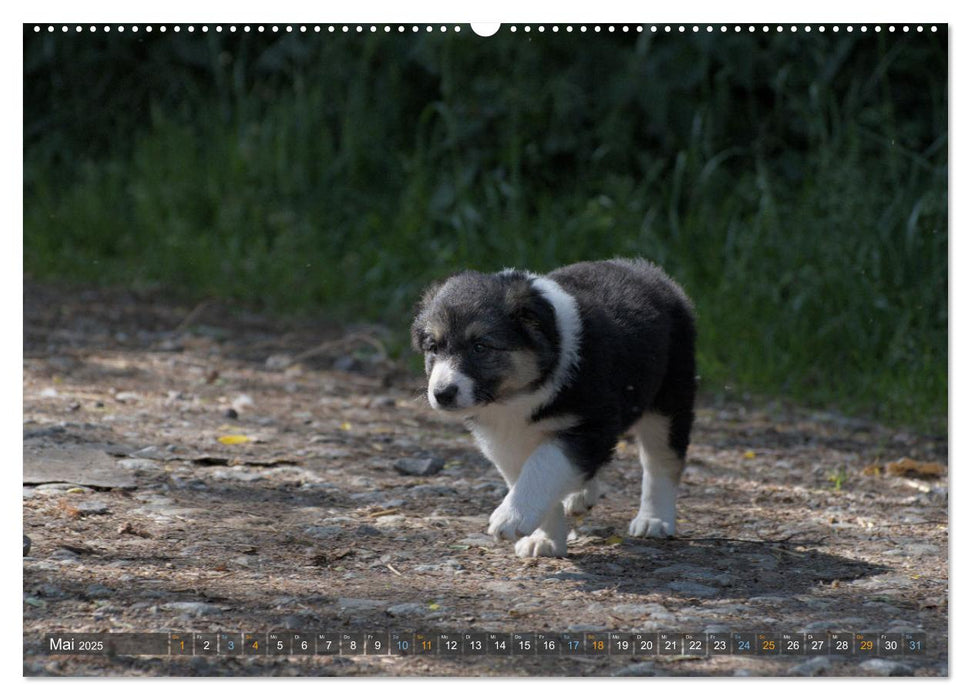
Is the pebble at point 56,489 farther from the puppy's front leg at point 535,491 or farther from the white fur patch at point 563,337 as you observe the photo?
the white fur patch at point 563,337

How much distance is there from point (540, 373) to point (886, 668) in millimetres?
1674

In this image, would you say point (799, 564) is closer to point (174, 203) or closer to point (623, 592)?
point (623, 592)

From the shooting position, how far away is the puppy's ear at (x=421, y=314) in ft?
16.6

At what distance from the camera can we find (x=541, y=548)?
504 cm

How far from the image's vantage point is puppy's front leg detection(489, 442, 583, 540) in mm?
4598

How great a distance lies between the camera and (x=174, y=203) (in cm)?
957

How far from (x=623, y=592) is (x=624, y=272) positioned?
1.55 meters

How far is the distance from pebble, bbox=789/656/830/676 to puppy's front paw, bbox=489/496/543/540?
3.89ft

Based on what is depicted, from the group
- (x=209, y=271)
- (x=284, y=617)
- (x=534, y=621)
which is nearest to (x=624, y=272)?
(x=534, y=621)

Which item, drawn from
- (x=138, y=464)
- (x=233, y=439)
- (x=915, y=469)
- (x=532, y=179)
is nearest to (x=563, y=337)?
(x=138, y=464)

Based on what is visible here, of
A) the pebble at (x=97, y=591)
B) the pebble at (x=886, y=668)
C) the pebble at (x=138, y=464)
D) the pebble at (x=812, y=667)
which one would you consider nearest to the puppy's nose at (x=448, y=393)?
the pebble at (x=97, y=591)

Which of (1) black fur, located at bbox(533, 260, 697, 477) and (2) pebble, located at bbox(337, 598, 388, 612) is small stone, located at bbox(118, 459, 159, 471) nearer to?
(2) pebble, located at bbox(337, 598, 388, 612)

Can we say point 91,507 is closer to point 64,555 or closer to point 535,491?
point 64,555

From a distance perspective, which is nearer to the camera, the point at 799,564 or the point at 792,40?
the point at 799,564
